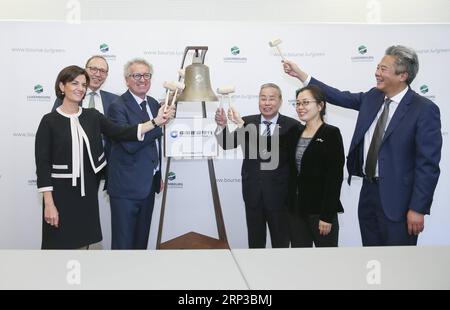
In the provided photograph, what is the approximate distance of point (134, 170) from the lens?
3.17 metres

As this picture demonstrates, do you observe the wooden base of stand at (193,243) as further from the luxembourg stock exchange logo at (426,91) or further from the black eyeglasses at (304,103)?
the luxembourg stock exchange logo at (426,91)

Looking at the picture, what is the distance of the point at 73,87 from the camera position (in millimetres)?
2920

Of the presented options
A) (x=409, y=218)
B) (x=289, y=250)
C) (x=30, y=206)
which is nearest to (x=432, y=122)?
(x=409, y=218)

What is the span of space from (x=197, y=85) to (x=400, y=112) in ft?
4.27

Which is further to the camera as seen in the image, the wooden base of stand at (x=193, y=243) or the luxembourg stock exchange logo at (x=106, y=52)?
the luxembourg stock exchange logo at (x=106, y=52)

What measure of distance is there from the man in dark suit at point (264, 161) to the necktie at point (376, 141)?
0.55m

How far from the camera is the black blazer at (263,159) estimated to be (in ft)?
10.6

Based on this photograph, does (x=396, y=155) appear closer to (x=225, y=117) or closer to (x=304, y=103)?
(x=304, y=103)

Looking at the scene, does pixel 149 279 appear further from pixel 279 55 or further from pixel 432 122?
pixel 279 55

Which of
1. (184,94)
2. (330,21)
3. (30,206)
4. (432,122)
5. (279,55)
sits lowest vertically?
(30,206)

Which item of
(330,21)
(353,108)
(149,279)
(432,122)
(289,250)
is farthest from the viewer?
(330,21)

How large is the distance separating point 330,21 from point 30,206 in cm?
283

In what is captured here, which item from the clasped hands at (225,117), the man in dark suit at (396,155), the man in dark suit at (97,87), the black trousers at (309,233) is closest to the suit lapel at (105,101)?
the man in dark suit at (97,87)

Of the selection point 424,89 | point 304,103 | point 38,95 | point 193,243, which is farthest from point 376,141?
point 38,95
